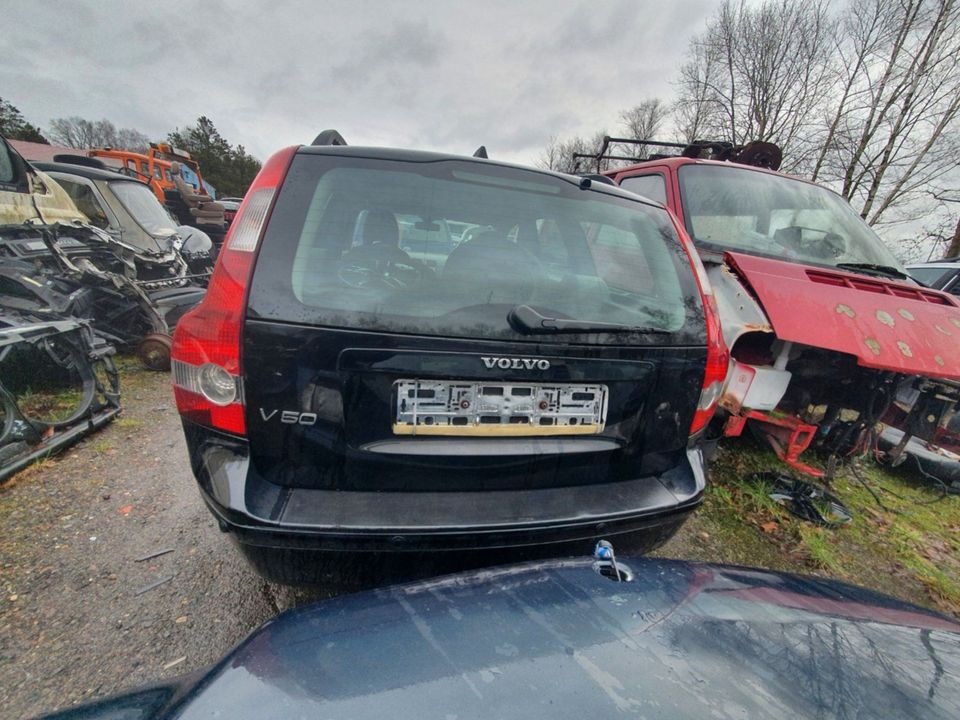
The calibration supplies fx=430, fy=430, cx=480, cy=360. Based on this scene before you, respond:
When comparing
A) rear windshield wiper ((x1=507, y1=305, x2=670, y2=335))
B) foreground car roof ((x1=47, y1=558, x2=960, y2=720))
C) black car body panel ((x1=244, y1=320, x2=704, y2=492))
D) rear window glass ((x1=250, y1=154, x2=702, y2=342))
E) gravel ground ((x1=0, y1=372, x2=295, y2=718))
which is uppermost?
rear window glass ((x1=250, y1=154, x2=702, y2=342))

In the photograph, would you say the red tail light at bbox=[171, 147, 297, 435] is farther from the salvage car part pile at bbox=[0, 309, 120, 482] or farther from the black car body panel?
the salvage car part pile at bbox=[0, 309, 120, 482]

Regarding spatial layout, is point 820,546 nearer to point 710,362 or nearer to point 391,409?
point 710,362

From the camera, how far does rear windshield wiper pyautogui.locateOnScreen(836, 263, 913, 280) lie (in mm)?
3066

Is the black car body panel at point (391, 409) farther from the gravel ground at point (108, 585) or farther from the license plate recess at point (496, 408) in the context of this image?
the gravel ground at point (108, 585)

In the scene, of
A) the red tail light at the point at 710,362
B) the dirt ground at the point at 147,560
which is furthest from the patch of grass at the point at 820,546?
the red tail light at the point at 710,362

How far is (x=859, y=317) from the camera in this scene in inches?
88.0

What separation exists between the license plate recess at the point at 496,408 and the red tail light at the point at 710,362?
17.9 inches

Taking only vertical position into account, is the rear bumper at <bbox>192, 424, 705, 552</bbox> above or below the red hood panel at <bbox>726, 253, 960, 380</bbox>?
below

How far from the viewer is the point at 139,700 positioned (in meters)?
0.73

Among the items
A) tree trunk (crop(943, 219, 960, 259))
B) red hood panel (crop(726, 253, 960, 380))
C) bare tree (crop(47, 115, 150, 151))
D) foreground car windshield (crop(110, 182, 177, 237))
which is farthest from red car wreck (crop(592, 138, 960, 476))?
bare tree (crop(47, 115, 150, 151))

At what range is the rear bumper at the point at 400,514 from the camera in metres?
1.25

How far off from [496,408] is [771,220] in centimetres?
318

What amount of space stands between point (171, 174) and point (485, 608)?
18175 mm

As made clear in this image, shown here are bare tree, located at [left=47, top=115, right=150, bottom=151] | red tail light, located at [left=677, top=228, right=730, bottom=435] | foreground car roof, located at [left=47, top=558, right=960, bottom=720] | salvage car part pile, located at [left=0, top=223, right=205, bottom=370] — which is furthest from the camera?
bare tree, located at [left=47, top=115, right=150, bottom=151]
